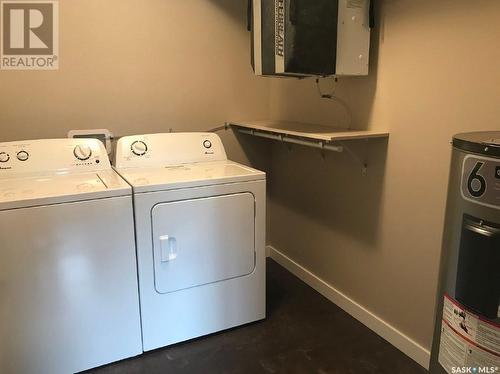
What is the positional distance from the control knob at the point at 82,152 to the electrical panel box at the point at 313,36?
1.01 m

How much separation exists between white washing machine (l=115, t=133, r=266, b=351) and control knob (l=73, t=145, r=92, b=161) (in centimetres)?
15

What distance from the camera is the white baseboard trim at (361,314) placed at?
1961 mm

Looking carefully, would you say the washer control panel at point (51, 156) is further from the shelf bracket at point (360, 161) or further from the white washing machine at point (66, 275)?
the shelf bracket at point (360, 161)

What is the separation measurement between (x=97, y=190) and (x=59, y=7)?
1.15m

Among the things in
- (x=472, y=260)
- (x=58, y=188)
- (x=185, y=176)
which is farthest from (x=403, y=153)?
(x=58, y=188)

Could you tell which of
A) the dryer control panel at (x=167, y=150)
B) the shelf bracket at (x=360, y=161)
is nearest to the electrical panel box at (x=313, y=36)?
the shelf bracket at (x=360, y=161)

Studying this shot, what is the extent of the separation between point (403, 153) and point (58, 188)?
1.55 meters

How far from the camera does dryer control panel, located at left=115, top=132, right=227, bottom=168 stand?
2320mm

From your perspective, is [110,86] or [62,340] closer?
[62,340]

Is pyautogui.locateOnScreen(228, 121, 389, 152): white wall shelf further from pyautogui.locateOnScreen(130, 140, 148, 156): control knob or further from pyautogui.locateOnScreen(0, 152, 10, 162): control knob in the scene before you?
pyautogui.locateOnScreen(0, 152, 10, 162): control knob

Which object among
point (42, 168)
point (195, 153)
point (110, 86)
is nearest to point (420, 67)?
point (195, 153)

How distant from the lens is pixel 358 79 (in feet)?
7.02

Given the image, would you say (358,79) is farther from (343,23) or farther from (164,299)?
(164,299)

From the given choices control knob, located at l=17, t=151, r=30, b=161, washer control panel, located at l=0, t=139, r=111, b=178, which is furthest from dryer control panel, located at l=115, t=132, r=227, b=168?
control knob, located at l=17, t=151, r=30, b=161
